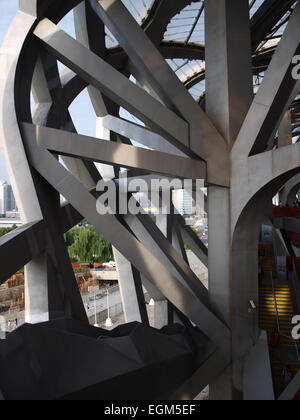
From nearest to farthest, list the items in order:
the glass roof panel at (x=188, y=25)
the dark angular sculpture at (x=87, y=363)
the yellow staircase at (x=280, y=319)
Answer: the dark angular sculpture at (x=87, y=363), the yellow staircase at (x=280, y=319), the glass roof panel at (x=188, y=25)

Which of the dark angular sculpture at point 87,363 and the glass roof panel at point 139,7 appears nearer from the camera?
the dark angular sculpture at point 87,363

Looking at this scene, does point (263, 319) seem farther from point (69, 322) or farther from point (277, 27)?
point (277, 27)

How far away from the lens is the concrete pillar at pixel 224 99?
9789 mm

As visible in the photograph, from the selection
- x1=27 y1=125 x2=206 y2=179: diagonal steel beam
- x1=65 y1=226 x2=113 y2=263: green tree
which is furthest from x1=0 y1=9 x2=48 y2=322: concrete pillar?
x1=65 y1=226 x2=113 y2=263: green tree

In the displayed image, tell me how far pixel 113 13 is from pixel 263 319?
464 inches

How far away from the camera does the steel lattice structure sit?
8.42 m

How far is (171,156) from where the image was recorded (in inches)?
366

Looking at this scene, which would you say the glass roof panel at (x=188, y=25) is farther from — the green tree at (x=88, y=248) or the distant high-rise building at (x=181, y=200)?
the green tree at (x=88, y=248)

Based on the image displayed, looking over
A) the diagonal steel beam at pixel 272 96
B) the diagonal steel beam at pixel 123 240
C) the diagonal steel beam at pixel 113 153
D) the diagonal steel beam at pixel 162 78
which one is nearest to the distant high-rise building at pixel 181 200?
the diagonal steel beam at pixel 162 78

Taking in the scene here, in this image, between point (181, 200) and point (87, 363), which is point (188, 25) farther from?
point (181, 200)

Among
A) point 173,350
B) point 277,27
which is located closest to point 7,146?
point 173,350

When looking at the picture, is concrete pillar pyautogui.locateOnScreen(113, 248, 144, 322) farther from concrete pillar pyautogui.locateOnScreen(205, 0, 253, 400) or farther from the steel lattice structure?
concrete pillar pyautogui.locateOnScreen(205, 0, 253, 400)

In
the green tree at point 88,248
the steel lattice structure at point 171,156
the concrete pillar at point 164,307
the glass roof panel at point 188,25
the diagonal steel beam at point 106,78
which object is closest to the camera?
the steel lattice structure at point 171,156

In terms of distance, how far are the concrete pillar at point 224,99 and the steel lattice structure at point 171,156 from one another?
28mm
